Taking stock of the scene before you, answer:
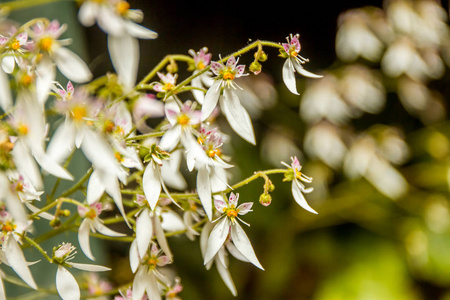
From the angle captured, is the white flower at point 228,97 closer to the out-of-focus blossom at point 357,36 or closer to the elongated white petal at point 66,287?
the elongated white petal at point 66,287

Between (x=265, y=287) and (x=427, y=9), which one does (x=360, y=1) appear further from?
(x=265, y=287)

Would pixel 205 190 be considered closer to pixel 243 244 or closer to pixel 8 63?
pixel 243 244

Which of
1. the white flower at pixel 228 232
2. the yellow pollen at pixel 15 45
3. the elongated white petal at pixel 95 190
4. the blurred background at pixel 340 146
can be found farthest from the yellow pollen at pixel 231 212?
the blurred background at pixel 340 146

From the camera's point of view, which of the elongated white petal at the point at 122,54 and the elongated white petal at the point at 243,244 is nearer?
the elongated white petal at the point at 122,54

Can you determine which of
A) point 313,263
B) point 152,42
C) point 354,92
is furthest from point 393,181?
point 152,42

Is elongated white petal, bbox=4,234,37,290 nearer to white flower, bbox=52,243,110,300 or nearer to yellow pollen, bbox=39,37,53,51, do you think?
white flower, bbox=52,243,110,300
